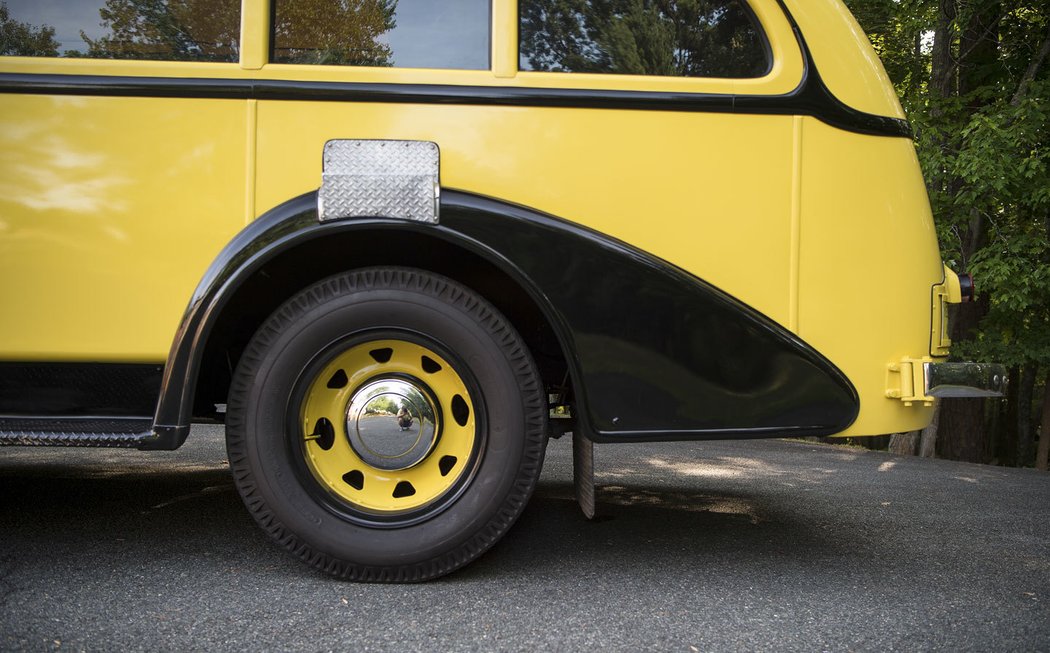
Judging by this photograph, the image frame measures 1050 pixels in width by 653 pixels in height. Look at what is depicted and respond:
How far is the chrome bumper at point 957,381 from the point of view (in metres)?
2.75

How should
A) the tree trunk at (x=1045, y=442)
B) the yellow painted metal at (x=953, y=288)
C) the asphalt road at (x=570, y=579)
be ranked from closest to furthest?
the asphalt road at (x=570, y=579) → the yellow painted metal at (x=953, y=288) → the tree trunk at (x=1045, y=442)

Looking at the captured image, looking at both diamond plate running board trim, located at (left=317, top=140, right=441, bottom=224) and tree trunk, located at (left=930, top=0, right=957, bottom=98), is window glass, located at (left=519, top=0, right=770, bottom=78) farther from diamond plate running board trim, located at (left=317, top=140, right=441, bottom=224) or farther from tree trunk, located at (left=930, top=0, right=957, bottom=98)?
tree trunk, located at (left=930, top=0, right=957, bottom=98)

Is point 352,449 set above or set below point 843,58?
below

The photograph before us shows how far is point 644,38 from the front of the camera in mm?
2795

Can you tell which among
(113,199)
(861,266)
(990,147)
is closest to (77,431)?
(113,199)

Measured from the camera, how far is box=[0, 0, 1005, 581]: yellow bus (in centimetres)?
264

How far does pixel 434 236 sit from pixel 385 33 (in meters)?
0.70

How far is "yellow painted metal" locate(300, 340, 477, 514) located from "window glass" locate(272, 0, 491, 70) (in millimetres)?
924

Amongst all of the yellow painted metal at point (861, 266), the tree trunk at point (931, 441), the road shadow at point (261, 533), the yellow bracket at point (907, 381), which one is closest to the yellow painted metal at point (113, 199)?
the road shadow at point (261, 533)

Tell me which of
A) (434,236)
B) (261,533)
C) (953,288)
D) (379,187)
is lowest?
(261,533)

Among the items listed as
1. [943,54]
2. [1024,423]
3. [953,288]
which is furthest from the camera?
[1024,423]

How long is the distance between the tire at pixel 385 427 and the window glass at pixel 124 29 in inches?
34.9

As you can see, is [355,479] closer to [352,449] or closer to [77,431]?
[352,449]

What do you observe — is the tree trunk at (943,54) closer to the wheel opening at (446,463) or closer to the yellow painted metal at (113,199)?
the wheel opening at (446,463)
